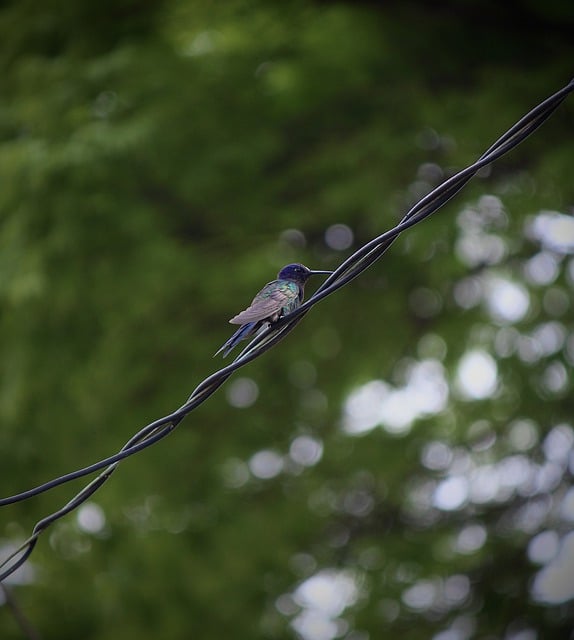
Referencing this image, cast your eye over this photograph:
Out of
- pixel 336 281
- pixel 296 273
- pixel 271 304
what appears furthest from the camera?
pixel 296 273

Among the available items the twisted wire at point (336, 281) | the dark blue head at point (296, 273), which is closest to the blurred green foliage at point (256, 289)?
the dark blue head at point (296, 273)

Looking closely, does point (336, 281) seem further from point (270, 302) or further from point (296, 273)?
point (296, 273)

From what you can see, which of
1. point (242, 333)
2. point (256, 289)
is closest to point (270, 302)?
point (242, 333)

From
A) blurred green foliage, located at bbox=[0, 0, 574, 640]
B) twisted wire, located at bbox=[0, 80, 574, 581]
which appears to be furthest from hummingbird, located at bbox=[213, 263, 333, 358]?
blurred green foliage, located at bbox=[0, 0, 574, 640]

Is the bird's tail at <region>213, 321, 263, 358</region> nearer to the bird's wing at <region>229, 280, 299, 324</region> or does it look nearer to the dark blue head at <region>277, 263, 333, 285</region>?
the bird's wing at <region>229, 280, 299, 324</region>

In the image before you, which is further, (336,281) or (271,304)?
(271,304)

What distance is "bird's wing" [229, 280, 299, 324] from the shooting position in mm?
2930

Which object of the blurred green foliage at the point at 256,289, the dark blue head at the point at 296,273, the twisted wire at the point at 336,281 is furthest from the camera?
the blurred green foliage at the point at 256,289

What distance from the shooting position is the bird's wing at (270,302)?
293 cm

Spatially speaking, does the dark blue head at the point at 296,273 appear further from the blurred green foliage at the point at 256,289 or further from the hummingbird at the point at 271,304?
the blurred green foliage at the point at 256,289

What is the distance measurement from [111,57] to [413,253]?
A: 269 centimetres

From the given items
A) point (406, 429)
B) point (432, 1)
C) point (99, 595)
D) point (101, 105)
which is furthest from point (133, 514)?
point (432, 1)

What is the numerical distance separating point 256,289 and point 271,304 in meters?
3.14

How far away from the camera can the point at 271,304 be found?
3.01 metres
